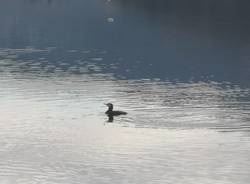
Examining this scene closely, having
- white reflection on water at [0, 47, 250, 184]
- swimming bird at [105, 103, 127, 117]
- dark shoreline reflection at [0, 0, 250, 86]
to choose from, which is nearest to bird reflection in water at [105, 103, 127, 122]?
swimming bird at [105, 103, 127, 117]

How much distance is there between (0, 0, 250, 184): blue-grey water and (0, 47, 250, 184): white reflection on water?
0.08 metres

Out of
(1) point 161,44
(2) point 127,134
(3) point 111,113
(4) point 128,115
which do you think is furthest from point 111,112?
(1) point 161,44

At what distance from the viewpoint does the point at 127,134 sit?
193ft

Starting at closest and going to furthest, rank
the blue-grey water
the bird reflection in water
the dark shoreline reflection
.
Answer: the blue-grey water < the bird reflection in water < the dark shoreline reflection

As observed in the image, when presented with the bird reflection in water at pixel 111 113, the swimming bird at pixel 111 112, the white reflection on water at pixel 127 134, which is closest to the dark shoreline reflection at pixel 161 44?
the white reflection on water at pixel 127 134

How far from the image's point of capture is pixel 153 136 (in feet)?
189

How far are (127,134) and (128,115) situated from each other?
7.64m

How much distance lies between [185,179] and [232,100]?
94.2 ft

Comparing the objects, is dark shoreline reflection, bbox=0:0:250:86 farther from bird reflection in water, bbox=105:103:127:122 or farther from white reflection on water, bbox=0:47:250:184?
bird reflection in water, bbox=105:103:127:122

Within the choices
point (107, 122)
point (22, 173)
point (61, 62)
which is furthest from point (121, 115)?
point (61, 62)

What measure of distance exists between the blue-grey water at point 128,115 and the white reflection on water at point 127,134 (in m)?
0.08

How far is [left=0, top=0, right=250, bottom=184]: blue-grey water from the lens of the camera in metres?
50.0

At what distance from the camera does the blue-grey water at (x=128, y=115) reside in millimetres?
50031

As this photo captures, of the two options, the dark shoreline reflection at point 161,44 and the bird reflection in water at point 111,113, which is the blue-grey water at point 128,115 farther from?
the bird reflection in water at point 111,113
